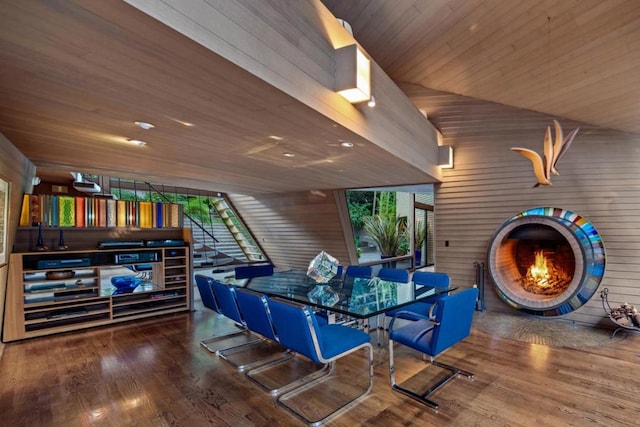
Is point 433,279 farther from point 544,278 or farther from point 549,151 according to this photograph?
point 544,278

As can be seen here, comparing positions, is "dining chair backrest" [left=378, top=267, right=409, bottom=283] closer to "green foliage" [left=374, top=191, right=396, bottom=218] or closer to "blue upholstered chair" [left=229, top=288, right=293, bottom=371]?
"blue upholstered chair" [left=229, top=288, right=293, bottom=371]

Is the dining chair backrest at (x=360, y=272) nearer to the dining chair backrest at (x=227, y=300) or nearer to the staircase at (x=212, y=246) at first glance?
the dining chair backrest at (x=227, y=300)

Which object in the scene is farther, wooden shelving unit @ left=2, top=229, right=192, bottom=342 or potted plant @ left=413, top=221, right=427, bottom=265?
potted plant @ left=413, top=221, right=427, bottom=265

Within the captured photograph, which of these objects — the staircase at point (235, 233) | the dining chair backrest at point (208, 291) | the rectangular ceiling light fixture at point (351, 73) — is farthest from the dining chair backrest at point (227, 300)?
the staircase at point (235, 233)

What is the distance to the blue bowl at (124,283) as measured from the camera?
16.1 feet

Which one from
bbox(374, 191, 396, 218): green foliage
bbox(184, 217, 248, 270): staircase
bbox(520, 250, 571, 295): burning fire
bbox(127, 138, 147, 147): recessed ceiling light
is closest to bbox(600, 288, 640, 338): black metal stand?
bbox(520, 250, 571, 295): burning fire

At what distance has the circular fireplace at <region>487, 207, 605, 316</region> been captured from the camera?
4.41m

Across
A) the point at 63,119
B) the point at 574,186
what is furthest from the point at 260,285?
the point at 574,186

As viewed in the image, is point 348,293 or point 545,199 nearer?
point 348,293

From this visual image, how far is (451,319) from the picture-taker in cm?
265

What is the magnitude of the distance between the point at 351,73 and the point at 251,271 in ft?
12.4

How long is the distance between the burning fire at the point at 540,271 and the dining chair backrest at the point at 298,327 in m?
4.48

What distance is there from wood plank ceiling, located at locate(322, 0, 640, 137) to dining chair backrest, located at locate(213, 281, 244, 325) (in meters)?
3.82

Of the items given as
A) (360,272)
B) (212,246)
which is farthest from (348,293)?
(212,246)
